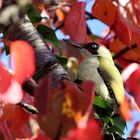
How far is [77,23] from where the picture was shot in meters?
2.01

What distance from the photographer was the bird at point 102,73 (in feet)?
6.14

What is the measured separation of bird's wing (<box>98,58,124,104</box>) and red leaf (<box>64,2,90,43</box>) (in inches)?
7.8

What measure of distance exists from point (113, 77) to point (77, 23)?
284 millimetres

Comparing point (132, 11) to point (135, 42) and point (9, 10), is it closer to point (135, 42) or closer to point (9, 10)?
point (135, 42)

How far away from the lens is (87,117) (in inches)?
36.0

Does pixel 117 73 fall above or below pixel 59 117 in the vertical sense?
below

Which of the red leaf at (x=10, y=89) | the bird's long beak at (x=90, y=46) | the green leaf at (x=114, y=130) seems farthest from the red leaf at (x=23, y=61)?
the bird's long beak at (x=90, y=46)

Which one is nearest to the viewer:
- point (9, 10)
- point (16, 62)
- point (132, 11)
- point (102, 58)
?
point (16, 62)

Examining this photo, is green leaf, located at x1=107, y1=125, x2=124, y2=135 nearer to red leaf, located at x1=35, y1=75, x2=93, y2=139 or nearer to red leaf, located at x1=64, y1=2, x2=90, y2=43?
red leaf, located at x1=35, y1=75, x2=93, y2=139

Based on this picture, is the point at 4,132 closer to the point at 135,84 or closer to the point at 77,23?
the point at 135,84

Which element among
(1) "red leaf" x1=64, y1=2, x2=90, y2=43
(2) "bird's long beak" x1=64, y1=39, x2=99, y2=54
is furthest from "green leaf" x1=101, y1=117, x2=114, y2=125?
(2) "bird's long beak" x1=64, y1=39, x2=99, y2=54

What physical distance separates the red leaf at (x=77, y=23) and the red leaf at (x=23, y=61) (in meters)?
0.98

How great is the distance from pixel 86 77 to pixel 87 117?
3.95ft

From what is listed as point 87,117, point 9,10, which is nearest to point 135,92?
point 9,10
